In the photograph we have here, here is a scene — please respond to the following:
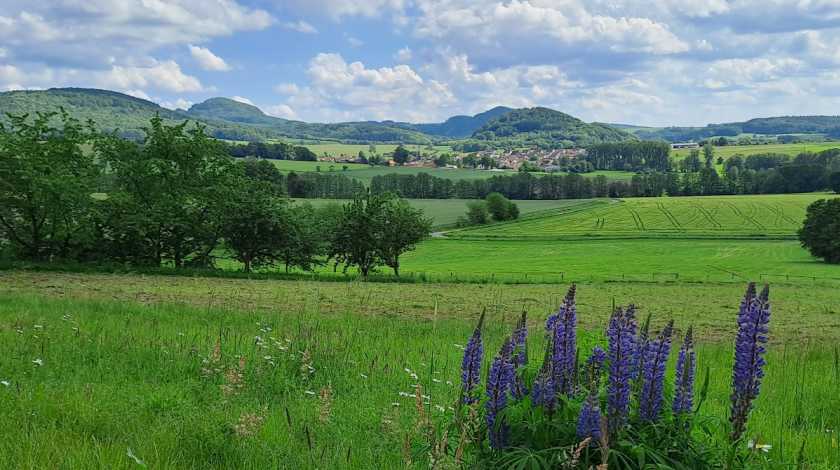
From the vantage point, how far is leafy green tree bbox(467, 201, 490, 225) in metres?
132

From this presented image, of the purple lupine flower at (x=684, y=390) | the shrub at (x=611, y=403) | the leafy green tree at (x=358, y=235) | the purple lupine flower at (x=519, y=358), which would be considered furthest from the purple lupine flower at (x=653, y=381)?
the leafy green tree at (x=358, y=235)

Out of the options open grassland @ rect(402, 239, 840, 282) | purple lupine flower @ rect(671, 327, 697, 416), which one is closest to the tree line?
open grassland @ rect(402, 239, 840, 282)

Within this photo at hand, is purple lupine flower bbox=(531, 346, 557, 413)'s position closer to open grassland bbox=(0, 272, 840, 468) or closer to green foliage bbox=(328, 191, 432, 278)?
open grassland bbox=(0, 272, 840, 468)

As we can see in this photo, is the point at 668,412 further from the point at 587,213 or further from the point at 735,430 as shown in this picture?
the point at 587,213

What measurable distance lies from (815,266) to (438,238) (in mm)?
57955

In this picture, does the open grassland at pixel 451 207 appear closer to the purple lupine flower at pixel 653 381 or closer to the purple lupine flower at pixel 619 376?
the purple lupine flower at pixel 653 381

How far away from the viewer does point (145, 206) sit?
3919cm

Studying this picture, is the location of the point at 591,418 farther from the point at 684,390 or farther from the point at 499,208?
the point at 499,208

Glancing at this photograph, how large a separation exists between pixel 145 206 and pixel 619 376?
40.0 metres

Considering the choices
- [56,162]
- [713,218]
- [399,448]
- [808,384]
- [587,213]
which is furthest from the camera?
[587,213]

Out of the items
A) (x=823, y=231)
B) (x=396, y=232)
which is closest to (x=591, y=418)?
(x=396, y=232)

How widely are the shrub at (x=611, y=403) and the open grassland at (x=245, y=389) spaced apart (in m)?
0.33

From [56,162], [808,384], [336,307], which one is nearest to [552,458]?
[808,384]

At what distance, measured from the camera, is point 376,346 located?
1097 centimetres
